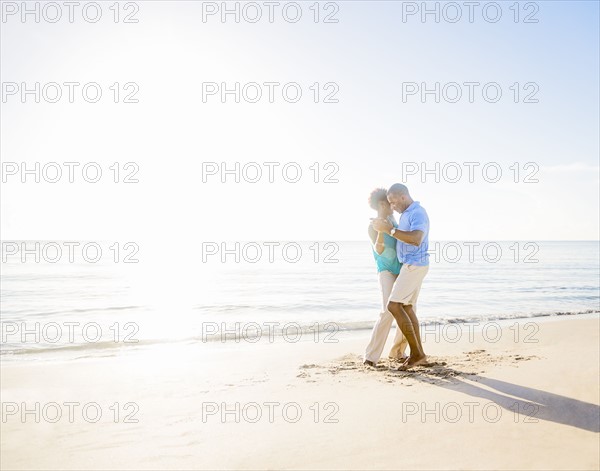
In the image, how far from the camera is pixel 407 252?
257 inches

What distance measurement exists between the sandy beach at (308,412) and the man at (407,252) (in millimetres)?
713

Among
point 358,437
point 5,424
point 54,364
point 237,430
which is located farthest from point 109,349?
point 358,437

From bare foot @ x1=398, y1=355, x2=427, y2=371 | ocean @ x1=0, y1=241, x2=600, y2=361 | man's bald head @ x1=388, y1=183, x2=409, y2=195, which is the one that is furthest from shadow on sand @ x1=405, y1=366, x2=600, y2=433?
ocean @ x1=0, y1=241, x2=600, y2=361

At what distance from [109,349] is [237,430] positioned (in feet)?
19.5

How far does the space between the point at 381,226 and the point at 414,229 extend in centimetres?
40

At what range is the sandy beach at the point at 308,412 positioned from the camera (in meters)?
4.05

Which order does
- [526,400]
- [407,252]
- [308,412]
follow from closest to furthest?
1. [308,412]
2. [526,400]
3. [407,252]

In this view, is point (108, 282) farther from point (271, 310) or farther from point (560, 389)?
point (560, 389)

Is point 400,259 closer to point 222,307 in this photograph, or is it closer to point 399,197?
point 399,197

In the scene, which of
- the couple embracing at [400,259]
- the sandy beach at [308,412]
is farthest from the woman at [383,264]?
the sandy beach at [308,412]

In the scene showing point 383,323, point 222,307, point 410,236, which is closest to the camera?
point 410,236

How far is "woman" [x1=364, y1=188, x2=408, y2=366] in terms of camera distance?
6.74 meters

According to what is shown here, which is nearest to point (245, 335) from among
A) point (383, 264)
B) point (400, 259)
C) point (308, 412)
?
point (383, 264)

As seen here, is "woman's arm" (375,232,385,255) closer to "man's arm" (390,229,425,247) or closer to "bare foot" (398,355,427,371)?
"man's arm" (390,229,425,247)
